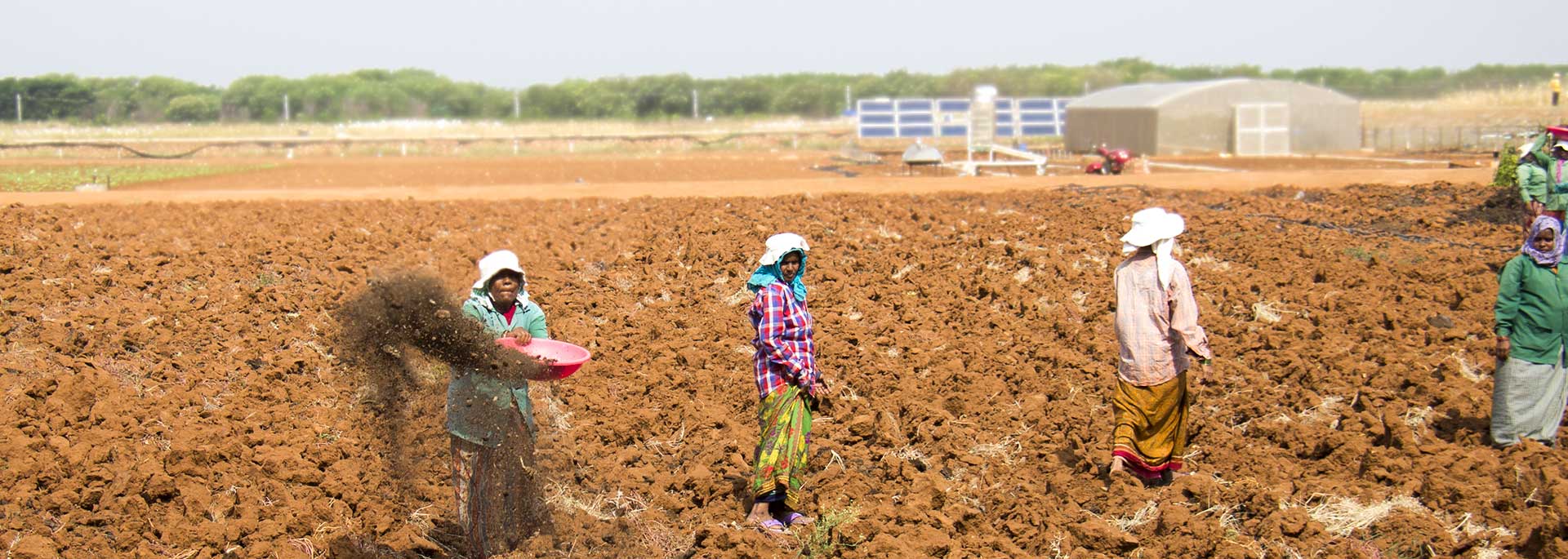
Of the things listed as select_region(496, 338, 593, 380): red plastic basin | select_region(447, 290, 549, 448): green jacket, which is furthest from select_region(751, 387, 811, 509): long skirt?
select_region(447, 290, 549, 448): green jacket

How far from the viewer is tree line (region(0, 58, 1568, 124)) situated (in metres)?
67.4

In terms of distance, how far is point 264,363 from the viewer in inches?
347

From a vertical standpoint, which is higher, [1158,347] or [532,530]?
[1158,347]

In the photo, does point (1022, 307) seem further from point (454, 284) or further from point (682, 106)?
point (682, 106)

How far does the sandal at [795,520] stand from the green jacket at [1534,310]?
358 cm

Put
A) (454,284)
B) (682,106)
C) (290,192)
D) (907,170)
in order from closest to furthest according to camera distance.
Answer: (454,284), (290,192), (907,170), (682,106)

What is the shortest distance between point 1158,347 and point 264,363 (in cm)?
554

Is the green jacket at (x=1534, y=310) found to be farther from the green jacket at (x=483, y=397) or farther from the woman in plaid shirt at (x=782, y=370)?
the green jacket at (x=483, y=397)

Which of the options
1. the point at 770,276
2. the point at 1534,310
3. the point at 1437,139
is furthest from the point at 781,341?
the point at 1437,139

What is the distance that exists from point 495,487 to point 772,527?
1211mm

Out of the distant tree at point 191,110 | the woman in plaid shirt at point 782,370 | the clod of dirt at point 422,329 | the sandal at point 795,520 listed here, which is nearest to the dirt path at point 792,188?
the sandal at point 795,520

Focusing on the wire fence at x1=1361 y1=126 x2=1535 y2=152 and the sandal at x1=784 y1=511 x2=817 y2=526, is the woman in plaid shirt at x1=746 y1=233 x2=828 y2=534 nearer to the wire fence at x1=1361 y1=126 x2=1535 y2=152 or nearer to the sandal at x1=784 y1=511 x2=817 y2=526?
the sandal at x1=784 y1=511 x2=817 y2=526

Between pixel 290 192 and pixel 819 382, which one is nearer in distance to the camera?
pixel 819 382

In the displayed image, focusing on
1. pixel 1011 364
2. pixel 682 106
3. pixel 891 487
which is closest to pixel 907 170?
pixel 1011 364
